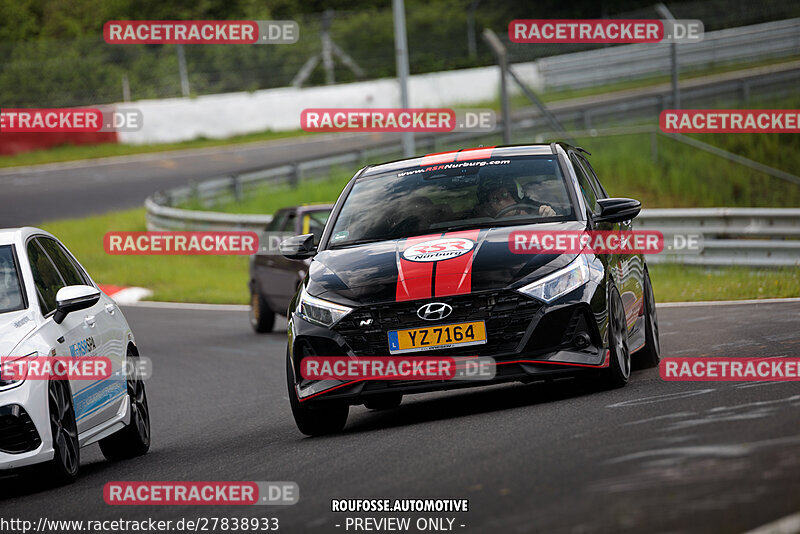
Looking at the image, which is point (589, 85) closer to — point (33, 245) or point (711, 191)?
point (711, 191)

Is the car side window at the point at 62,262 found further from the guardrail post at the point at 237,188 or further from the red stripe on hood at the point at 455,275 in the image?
the guardrail post at the point at 237,188

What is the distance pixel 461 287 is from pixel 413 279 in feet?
1.00

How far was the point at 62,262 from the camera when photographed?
8992mm

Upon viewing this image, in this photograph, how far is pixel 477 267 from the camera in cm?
784

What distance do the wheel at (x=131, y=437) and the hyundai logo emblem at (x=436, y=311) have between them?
232 cm

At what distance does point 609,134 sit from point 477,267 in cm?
1429

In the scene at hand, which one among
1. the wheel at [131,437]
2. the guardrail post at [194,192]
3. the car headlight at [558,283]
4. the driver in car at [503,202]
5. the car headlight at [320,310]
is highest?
the driver in car at [503,202]

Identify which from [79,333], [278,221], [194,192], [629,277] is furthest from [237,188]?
[79,333]

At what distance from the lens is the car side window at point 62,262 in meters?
8.78

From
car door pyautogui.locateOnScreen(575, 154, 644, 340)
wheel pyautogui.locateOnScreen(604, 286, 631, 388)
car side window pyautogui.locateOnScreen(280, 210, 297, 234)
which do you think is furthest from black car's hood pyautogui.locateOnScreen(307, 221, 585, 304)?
car side window pyautogui.locateOnScreen(280, 210, 297, 234)

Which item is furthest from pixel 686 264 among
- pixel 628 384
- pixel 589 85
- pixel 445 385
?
pixel 445 385

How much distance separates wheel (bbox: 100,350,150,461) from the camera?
8820 mm

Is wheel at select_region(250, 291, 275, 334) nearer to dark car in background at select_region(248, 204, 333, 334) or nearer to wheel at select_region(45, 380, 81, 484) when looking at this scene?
dark car in background at select_region(248, 204, 333, 334)

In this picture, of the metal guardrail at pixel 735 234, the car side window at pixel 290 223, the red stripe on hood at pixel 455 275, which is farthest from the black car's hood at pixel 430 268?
the metal guardrail at pixel 735 234
